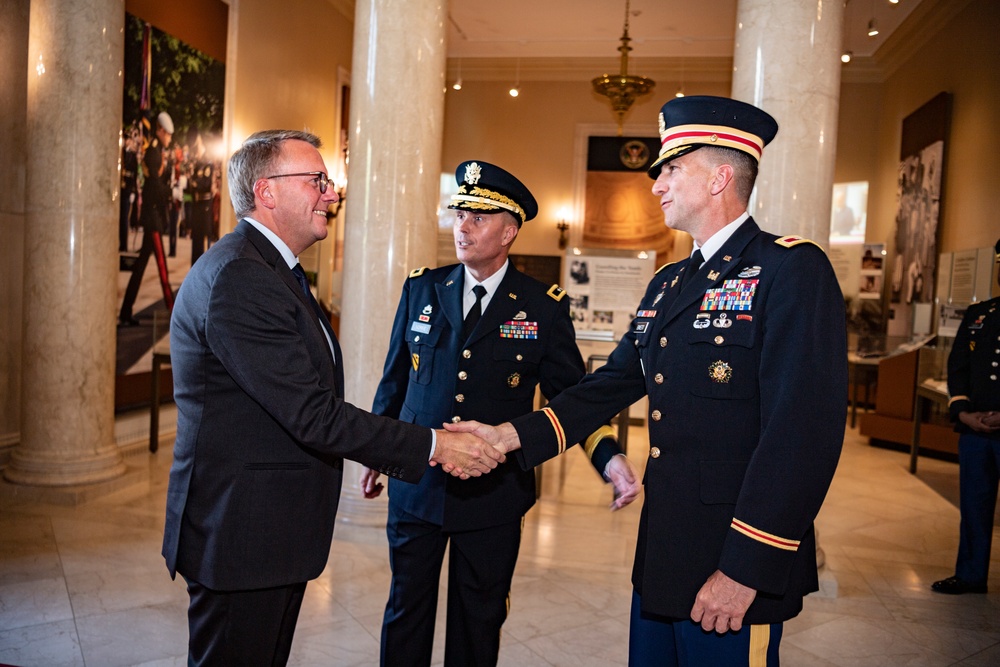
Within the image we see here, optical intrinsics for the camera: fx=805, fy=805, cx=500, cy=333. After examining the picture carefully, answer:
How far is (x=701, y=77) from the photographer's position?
530 inches

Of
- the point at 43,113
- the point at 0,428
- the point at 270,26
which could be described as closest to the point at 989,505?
the point at 43,113

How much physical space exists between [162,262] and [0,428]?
2083mm

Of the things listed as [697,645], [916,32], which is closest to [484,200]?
[697,645]

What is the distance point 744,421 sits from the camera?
1.77 m

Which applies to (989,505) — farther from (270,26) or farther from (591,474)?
(270,26)

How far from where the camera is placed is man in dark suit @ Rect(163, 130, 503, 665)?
1.85m

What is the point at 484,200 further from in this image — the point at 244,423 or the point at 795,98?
the point at 795,98

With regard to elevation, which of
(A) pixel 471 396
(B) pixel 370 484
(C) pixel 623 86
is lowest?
(B) pixel 370 484

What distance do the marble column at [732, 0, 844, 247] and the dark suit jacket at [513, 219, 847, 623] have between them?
215cm

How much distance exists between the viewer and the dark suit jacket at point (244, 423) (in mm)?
1838

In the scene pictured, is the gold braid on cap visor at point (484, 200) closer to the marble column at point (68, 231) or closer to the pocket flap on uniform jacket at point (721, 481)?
the pocket flap on uniform jacket at point (721, 481)

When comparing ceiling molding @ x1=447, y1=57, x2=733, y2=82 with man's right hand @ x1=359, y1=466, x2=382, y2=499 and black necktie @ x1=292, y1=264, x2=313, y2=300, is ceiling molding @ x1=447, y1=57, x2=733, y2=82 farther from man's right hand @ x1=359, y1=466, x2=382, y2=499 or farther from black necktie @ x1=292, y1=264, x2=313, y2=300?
black necktie @ x1=292, y1=264, x2=313, y2=300

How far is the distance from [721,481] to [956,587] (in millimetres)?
3475

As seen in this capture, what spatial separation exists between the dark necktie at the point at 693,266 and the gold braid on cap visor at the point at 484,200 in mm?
867
